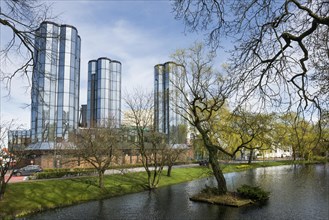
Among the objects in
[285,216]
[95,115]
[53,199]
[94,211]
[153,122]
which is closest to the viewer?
[285,216]

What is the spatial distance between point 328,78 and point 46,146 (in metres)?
45.2

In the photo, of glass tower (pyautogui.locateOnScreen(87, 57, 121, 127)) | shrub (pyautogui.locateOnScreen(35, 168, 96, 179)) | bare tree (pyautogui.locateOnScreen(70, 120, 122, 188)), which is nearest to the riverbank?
bare tree (pyautogui.locateOnScreen(70, 120, 122, 188))

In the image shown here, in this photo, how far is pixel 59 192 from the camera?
25391mm

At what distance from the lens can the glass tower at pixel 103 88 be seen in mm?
67050

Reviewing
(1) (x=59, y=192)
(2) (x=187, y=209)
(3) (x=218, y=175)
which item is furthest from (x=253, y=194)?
(1) (x=59, y=192)

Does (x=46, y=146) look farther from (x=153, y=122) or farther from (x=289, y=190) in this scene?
(x=289, y=190)

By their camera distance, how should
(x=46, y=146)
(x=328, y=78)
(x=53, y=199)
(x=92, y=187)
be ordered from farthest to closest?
(x=46, y=146)
(x=92, y=187)
(x=53, y=199)
(x=328, y=78)

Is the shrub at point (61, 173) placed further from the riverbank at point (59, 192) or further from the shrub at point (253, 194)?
the shrub at point (253, 194)

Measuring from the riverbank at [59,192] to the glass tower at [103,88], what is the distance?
32.8m

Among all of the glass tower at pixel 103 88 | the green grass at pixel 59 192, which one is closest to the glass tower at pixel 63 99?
the glass tower at pixel 103 88

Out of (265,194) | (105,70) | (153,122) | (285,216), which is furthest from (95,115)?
(285,216)

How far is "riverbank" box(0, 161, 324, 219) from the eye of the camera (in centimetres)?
2086

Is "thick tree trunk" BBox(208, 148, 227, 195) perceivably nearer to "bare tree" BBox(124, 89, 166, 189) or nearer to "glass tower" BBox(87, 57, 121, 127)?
"bare tree" BBox(124, 89, 166, 189)

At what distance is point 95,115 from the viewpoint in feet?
221
